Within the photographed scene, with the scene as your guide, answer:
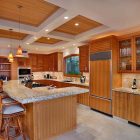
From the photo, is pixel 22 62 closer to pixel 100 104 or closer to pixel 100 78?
pixel 100 78

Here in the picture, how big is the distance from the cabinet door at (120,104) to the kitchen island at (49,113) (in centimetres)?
148

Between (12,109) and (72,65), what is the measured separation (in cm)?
463

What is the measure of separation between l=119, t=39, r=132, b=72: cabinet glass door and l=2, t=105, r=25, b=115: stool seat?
3.18m

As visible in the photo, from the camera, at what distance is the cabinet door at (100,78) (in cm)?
397

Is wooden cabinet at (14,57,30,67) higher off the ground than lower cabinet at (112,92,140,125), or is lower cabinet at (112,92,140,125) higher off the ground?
wooden cabinet at (14,57,30,67)

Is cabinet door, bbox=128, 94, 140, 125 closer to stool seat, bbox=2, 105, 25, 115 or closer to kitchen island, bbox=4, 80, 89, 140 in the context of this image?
kitchen island, bbox=4, 80, 89, 140

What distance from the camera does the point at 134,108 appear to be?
3289 mm

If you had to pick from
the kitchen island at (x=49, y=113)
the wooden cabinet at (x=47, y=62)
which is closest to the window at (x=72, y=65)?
the wooden cabinet at (x=47, y=62)

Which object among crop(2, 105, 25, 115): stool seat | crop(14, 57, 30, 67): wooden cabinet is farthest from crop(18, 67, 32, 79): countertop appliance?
crop(2, 105, 25, 115): stool seat

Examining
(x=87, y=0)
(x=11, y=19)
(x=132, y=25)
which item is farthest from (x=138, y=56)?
(x=11, y=19)

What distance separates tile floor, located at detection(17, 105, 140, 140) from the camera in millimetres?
2728

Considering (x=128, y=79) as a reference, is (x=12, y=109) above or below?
below

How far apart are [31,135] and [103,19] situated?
9.60 feet

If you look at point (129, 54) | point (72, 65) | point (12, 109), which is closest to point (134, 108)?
point (129, 54)
